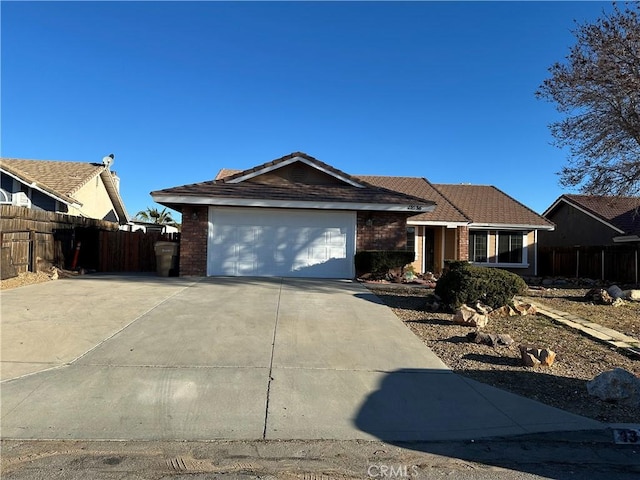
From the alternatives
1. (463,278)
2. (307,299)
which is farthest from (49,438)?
(463,278)

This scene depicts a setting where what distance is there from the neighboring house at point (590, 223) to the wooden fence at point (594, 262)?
1.58 meters

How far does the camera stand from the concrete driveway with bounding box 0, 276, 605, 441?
4.50 metres

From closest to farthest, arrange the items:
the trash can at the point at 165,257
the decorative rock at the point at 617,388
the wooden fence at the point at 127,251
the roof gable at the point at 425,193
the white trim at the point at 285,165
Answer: the decorative rock at the point at 617,388, the trash can at the point at 165,257, the white trim at the point at 285,165, the wooden fence at the point at 127,251, the roof gable at the point at 425,193

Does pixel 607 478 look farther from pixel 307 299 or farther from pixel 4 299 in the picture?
pixel 4 299

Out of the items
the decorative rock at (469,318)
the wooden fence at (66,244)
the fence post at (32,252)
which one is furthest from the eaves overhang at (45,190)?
the decorative rock at (469,318)

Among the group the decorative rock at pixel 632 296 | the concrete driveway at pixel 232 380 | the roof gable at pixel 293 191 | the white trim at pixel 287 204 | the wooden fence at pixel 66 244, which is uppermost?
the roof gable at pixel 293 191

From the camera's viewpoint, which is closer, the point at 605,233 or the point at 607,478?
the point at 607,478

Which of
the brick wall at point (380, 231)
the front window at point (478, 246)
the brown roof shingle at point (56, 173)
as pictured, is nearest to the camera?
the brick wall at point (380, 231)

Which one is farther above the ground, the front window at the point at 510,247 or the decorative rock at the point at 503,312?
the front window at the point at 510,247

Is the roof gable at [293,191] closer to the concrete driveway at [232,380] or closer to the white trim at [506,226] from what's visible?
the concrete driveway at [232,380]

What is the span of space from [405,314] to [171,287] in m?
6.32

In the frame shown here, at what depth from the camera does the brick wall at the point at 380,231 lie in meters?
15.2

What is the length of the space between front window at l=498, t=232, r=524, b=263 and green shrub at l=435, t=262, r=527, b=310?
14.2 meters

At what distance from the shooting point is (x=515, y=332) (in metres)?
8.27
